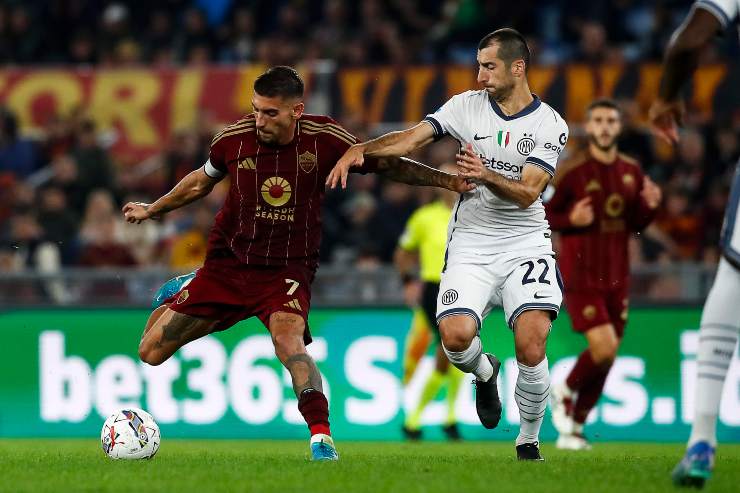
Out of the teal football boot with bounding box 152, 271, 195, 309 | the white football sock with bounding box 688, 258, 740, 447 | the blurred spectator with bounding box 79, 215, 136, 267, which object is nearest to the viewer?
the white football sock with bounding box 688, 258, 740, 447

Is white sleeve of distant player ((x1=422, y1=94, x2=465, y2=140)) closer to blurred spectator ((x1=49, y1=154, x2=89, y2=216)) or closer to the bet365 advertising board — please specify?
the bet365 advertising board

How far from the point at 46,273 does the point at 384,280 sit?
346 cm

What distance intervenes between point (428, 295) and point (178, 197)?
5.29m

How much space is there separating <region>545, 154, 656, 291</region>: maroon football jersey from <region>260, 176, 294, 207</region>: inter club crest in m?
3.80

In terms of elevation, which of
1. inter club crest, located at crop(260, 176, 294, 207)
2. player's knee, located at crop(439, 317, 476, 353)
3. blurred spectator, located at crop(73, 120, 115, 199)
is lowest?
player's knee, located at crop(439, 317, 476, 353)

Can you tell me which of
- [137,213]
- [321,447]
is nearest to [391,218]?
[137,213]

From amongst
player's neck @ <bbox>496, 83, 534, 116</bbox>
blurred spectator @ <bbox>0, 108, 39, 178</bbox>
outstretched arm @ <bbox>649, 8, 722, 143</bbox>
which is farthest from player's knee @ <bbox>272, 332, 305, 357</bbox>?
blurred spectator @ <bbox>0, 108, 39, 178</bbox>

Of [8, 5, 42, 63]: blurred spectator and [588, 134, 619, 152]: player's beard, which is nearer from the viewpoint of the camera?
[588, 134, 619, 152]: player's beard

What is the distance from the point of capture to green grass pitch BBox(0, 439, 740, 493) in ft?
23.1

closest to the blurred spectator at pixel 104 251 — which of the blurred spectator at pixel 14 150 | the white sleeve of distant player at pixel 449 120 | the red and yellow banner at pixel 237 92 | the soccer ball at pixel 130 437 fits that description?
the red and yellow banner at pixel 237 92

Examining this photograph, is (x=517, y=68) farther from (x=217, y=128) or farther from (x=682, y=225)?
(x=217, y=128)

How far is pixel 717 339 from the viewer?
6.80m

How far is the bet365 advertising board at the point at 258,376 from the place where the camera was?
14.2 meters

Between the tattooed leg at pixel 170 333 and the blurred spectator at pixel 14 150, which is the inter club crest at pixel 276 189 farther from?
the blurred spectator at pixel 14 150
